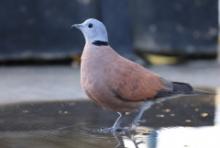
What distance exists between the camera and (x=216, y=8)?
10.8 metres

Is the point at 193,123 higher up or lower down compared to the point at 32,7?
lower down

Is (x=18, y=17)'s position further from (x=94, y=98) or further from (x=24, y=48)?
(x=94, y=98)

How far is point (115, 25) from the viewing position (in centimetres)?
1058

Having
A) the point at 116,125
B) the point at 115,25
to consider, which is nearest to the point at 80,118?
the point at 116,125

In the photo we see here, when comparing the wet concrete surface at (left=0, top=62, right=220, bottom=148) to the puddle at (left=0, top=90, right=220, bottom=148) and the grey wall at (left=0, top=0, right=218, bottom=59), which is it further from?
the grey wall at (left=0, top=0, right=218, bottom=59)

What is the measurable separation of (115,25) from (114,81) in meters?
4.19

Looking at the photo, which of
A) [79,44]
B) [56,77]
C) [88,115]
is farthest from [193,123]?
[79,44]

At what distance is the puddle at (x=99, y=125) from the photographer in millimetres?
6324

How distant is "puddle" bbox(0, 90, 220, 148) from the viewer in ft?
20.7

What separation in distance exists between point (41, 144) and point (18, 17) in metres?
4.60

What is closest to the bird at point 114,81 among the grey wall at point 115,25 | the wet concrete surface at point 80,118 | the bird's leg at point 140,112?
the bird's leg at point 140,112

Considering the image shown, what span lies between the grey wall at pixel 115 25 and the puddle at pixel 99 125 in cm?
244

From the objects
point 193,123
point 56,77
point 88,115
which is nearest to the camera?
point 193,123

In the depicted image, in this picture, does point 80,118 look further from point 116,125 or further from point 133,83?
point 133,83
